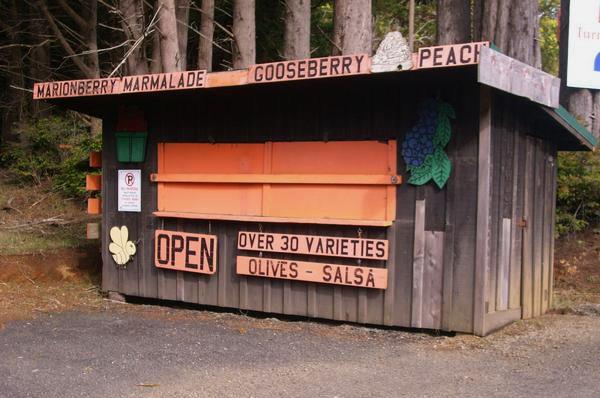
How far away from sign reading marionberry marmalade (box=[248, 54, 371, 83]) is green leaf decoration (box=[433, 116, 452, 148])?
1.01m

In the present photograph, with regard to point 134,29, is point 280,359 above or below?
below

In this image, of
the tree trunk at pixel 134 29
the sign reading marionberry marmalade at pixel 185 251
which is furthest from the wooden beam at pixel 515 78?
the tree trunk at pixel 134 29

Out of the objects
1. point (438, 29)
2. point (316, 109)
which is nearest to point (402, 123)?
point (316, 109)

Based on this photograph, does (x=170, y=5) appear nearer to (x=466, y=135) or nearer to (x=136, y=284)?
(x=136, y=284)

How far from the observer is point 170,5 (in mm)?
10523

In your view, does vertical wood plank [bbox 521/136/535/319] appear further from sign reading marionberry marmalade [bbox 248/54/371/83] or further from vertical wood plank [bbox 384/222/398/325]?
sign reading marionberry marmalade [bbox 248/54/371/83]

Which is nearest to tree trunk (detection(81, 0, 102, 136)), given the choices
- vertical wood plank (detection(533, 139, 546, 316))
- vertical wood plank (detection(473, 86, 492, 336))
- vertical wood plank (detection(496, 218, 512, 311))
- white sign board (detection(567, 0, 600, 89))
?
white sign board (detection(567, 0, 600, 89))

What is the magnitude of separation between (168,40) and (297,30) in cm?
233

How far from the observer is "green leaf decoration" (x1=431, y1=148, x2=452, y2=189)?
644 centimetres

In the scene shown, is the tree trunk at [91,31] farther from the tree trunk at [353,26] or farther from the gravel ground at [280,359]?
the gravel ground at [280,359]

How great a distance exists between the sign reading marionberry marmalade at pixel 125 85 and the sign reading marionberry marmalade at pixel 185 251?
1.78 m

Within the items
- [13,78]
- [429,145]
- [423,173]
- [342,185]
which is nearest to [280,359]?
[342,185]

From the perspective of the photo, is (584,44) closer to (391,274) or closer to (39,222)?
(391,274)

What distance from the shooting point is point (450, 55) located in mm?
5578
